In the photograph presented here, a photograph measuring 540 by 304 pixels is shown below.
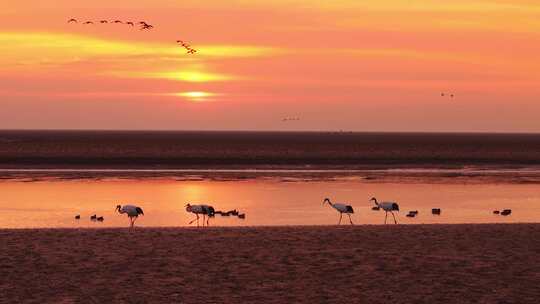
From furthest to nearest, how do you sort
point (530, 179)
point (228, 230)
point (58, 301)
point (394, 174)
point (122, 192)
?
point (394, 174) < point (530, 179) < point (122, 192) < point (228, 230) < point (58, 301)

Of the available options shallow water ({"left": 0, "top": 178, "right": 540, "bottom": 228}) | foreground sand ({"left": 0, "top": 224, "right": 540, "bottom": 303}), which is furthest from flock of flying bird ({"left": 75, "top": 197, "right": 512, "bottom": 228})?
foreground sand ({"left": 0, "top": 224, "right": 540, "bottom": 303})

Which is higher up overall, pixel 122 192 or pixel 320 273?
pixel 122 192

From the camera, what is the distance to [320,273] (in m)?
17.3

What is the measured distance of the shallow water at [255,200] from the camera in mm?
32281

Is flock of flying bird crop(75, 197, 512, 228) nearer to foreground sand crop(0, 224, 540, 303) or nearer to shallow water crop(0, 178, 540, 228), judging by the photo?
shallow water crop(0, 178, 540, 228)

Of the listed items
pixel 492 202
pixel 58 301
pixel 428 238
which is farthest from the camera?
pixel 492 202

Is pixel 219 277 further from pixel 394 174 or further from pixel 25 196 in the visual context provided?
pixel 394 174

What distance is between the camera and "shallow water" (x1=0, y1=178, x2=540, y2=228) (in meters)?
32.3

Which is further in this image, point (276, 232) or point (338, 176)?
point (338, 176)

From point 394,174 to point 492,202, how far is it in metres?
26.9

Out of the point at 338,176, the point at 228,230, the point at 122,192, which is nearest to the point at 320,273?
the point at 228,230

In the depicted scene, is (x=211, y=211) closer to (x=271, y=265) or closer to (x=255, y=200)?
(x=255, y=200)

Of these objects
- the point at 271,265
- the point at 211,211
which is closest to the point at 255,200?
the point at 211,211

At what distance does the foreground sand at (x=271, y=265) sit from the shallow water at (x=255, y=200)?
7.84 m
